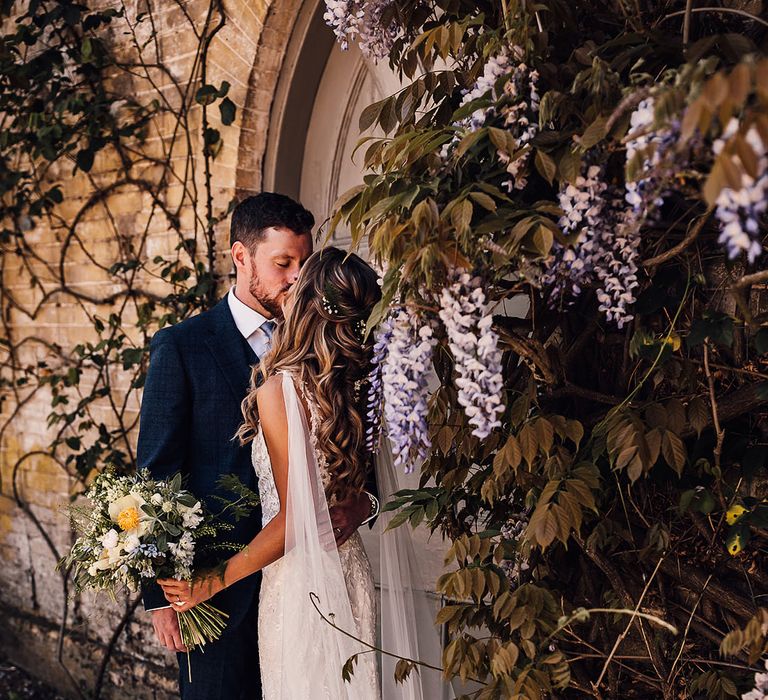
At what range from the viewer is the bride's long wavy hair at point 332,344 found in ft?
7.03

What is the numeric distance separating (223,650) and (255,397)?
30.6 inches

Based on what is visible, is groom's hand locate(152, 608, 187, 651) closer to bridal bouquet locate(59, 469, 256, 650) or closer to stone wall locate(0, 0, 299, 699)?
bridal bouquet locate(59, 469, 256, 650)

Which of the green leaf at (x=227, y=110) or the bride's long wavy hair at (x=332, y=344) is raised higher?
the green leaf at (x=227, y=110)

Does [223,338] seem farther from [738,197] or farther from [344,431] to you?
[738,197]

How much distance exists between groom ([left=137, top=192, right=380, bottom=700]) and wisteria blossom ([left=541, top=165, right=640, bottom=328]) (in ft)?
3.35

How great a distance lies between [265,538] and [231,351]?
604mm

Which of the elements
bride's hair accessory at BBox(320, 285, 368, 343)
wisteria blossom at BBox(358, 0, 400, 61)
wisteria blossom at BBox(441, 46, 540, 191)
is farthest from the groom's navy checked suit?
wisteria blossom at BBox(441, 46, 540, 191)

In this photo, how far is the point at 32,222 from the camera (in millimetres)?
4527

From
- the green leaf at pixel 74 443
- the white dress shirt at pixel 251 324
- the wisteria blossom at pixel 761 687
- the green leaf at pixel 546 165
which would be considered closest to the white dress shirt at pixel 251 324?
the white dress shirt at pixel 251 324

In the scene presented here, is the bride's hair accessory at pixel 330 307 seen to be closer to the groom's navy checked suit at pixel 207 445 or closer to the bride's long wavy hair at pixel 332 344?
the bride's long wavy hair at pixel 332 344

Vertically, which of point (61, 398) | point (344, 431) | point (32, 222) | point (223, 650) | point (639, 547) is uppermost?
point (32, 222)

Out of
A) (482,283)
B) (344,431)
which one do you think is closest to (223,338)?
(344,431)

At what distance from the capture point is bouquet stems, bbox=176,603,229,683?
7.71 feet

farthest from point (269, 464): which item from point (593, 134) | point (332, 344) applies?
point (593, 134)
